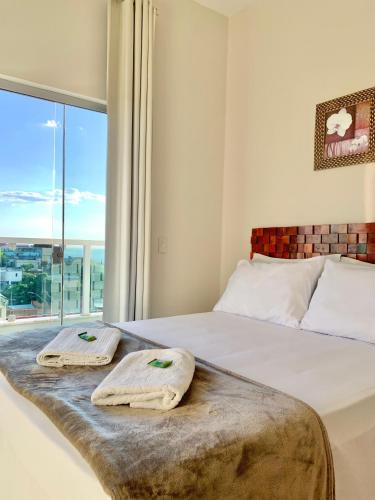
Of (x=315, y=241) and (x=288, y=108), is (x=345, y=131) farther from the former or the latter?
(x=315, y=241)

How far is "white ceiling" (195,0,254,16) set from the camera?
2.94 meters

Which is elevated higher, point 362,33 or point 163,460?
point 362,33

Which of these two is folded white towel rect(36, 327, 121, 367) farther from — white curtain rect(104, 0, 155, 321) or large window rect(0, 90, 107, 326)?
large window rect(0, 90, 107, 326)

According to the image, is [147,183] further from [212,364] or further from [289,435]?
[289,435]

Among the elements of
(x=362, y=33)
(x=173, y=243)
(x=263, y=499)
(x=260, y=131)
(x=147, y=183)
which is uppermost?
(x=362, y=33)

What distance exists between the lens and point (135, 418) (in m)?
0.90

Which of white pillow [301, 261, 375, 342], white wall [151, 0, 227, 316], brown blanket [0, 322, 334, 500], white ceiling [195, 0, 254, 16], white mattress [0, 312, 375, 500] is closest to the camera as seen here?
brown blanket [0, 322, 334, 500]

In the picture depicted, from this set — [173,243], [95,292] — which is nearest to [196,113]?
[173,243]

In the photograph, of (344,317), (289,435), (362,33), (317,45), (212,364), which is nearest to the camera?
(289,435)

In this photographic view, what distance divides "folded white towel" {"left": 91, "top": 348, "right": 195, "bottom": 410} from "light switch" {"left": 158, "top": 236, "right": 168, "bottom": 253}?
1718 mm

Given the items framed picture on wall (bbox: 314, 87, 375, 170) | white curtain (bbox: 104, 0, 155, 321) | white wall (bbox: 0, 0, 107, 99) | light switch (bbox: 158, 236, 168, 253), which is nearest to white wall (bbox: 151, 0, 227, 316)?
light switch (bbox: 158, 236, 168, 253)

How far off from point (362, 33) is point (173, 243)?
1.80 meters

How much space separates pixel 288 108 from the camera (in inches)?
105

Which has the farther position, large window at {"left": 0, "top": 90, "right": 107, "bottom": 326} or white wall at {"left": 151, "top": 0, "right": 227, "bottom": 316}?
white wall at {"left": 151, "top": 0, "right": 227, "bottom": 316}
